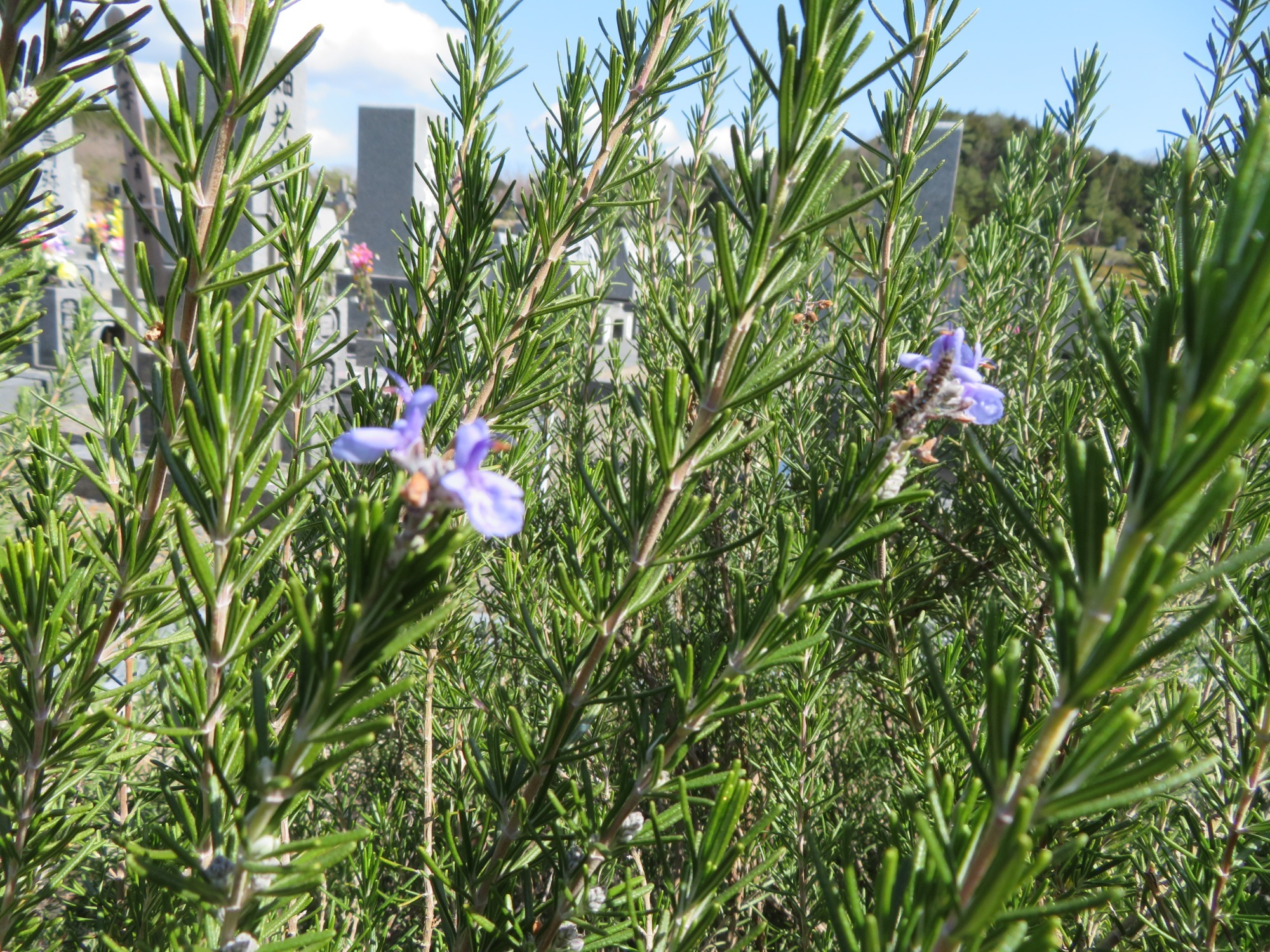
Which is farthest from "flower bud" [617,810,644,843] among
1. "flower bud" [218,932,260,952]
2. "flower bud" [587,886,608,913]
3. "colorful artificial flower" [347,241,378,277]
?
"colorful artificial flower" [347,241,378,277]

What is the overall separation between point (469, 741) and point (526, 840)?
0.68ft

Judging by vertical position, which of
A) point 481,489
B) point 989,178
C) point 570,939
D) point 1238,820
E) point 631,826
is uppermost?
point 989,178

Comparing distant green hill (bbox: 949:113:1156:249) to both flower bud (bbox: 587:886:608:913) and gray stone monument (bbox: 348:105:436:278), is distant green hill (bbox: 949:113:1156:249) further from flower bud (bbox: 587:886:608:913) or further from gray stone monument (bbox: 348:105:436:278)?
flower bud (bbox: 587:886:608:913)

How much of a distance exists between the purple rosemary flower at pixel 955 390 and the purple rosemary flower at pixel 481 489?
1.61 feet

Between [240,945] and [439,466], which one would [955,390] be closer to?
[439,466]

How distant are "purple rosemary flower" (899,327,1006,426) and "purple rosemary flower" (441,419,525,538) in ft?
1.61

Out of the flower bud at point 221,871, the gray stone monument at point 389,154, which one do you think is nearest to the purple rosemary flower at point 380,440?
the flower bud at point 221,871

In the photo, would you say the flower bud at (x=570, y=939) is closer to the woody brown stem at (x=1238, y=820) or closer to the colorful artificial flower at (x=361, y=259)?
the woody brown stem at (x=1238, y=820)

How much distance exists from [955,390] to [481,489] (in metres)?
0.58

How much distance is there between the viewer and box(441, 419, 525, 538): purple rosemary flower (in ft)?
1.94

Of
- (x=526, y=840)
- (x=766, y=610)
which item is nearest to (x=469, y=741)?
(x=526, y=840)

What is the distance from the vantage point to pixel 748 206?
3.17 feet

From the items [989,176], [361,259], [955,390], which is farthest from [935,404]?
[989,176]

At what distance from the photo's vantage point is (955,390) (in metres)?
0.92
